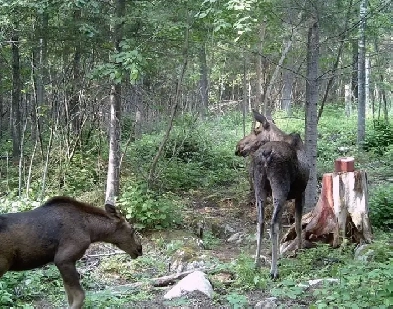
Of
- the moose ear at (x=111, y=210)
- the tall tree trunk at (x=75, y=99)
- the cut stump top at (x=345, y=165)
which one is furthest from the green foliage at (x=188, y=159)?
the moose ear at (x=111, y=210)

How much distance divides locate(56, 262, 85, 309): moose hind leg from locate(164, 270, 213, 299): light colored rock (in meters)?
1.29

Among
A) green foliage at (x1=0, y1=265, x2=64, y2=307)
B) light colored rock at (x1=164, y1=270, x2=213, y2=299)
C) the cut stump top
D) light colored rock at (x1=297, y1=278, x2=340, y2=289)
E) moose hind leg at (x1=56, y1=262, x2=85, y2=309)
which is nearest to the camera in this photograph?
moose hind leg at (x1=56, y1=262, x2=85, y2=309)

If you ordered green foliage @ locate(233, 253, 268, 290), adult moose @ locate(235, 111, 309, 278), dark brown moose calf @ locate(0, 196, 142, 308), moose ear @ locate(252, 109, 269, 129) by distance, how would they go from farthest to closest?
moose ear @ locate(252, 109, 269, 129) → adult moose @ locate(235, 111, 309, 278) → green foliage @ locate(233, 253, 268, 290) → dark brown moose calf @ locate(0, 196, 142, 308)

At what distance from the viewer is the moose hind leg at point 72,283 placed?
6.26 meters

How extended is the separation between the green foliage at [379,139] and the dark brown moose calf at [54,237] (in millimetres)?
14903

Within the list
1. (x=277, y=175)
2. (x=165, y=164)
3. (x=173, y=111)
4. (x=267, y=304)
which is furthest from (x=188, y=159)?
(x=267, y=304)

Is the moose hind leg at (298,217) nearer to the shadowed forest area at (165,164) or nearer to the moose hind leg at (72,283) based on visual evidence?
the shadowed forest area at (165,164)

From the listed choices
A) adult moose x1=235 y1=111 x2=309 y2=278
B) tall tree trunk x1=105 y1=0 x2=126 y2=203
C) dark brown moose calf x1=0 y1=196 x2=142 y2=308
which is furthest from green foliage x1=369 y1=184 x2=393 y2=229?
dark brown moose calf x1=0 y1=196 x2=142 y2=308

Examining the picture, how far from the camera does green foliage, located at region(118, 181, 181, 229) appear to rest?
11.0 metres

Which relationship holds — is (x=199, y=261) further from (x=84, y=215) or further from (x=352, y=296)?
(x=352, y=296)

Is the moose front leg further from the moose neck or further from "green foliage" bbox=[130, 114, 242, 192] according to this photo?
"green foliage" bbox=[130, 114, 242, 192]

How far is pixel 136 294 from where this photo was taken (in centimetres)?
755

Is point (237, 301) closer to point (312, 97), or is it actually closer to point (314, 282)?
point (314, 282)

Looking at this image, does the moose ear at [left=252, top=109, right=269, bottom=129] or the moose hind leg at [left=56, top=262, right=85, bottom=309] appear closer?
the moose hind leg at [left=56, top=262, right=85, bottom=309]
